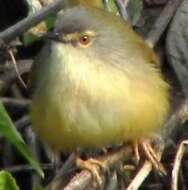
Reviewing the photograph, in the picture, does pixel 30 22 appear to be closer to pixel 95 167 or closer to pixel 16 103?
pixel 16 103

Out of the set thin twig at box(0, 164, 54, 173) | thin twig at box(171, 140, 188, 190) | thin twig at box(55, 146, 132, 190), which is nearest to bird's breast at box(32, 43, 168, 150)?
thin twig at box(55, 146, 132, 190)

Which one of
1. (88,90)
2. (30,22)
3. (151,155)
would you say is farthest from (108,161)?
(30,22)

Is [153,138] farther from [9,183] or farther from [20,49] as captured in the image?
[9,183]

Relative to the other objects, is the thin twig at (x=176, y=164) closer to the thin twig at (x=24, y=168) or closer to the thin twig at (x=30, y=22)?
the thin twig at (x=24, y=168)

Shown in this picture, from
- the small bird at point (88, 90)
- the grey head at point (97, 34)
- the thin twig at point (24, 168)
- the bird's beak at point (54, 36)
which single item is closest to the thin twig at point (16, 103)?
the thin twig at point (24, 168)

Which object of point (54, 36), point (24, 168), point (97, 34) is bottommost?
point (24, 168)

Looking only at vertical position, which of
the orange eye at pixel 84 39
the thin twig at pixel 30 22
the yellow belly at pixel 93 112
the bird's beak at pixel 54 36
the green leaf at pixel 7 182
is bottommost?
the yellow belly at pixel 93 112

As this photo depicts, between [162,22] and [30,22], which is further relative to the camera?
[162,22]
